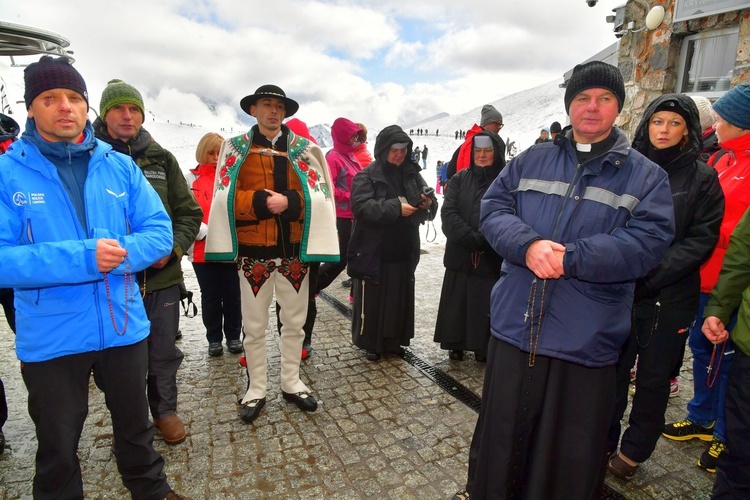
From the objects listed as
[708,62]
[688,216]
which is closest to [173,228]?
[688,216]

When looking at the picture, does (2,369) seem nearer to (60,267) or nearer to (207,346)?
(207,346)

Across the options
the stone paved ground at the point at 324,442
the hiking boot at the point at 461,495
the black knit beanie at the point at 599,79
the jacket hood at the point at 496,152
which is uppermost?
the black knit beanie at the point at 599,79

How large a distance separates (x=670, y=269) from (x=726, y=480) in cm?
114

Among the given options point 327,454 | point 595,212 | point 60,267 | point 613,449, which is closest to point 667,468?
point 613,449

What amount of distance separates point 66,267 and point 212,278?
261cm

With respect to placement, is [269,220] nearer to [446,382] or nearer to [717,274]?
[446,382]

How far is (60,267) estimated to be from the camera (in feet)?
6.21

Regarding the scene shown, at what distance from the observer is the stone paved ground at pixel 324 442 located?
2.70 metres

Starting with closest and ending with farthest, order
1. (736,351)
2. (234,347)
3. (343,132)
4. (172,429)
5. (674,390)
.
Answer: (736,351) < (172,429) < (674,390) < (234,347) < (343,132)

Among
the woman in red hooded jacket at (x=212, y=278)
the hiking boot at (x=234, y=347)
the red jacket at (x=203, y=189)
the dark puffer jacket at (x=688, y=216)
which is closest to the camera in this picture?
the dark puffer jacket at (x=688, y=216)

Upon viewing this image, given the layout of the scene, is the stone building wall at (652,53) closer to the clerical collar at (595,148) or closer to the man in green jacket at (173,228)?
the clerical collar at (595,148)

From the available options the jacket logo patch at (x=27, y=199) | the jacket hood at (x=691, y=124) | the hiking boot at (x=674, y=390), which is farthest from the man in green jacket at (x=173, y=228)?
the hiking boot at (x=674, y=390)

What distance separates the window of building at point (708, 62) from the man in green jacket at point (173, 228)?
661 cm

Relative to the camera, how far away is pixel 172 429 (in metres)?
3.11
